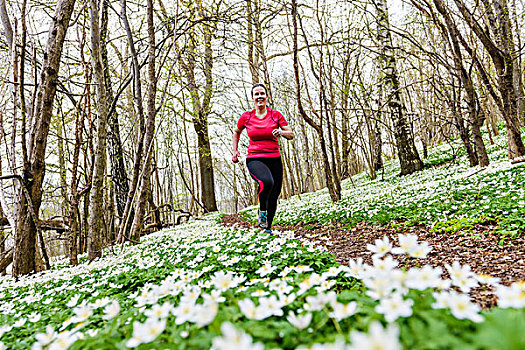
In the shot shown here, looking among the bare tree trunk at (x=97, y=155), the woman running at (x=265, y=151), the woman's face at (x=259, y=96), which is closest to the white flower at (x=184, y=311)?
the woman running at (x=265, y=151)

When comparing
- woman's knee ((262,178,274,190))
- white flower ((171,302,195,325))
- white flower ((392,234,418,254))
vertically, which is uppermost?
woman's knee ((262,178,274,190))

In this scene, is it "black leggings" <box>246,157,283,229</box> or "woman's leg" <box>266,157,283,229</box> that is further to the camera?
"woman's leg" <box>266,157,283,229</box>

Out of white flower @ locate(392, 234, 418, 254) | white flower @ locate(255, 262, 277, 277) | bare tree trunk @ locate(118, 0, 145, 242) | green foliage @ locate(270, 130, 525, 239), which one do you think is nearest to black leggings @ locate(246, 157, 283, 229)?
green foliage @ locate(270, 130, 525, 239)

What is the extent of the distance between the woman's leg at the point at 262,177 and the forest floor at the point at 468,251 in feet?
4.33

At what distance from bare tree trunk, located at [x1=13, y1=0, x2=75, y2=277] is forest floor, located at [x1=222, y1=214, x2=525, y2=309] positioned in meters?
5.88

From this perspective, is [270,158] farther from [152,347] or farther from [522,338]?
[522,338]

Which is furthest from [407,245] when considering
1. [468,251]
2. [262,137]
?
[262,137]

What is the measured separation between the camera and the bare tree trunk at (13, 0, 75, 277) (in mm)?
5754

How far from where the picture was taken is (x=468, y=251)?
3.67 meters

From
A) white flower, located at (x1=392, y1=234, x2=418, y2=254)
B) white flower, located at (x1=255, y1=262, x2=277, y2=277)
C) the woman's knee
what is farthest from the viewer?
the woman's knee

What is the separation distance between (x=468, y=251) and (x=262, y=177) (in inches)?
121

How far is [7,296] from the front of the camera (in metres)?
4.01

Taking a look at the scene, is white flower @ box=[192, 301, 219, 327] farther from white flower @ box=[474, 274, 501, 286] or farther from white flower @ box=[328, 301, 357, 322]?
white flower @ box=[474, 274, 501, 286]

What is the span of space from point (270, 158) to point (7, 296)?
440cm
